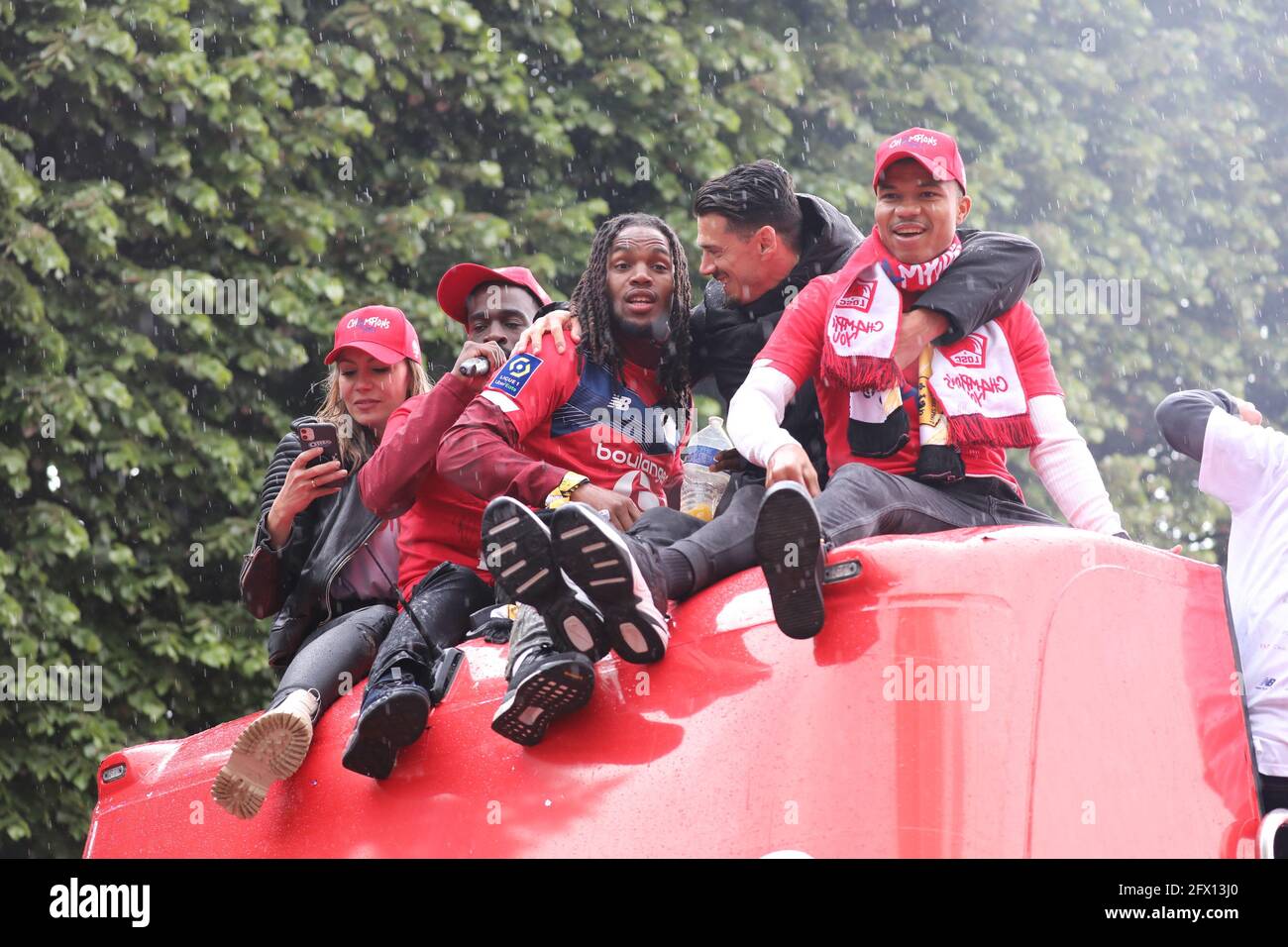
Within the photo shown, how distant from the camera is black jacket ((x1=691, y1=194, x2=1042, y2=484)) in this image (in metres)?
4.52

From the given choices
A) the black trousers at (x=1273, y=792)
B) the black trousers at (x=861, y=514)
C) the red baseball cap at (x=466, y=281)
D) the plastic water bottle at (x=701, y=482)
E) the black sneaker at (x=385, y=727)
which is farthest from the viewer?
the red baseball cap at (x=466, y=281)

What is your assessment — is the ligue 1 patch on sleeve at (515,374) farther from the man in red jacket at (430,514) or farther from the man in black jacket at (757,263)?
the man in black jacket at (757,263)

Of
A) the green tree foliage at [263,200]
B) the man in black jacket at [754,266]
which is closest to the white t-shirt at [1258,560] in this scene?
the man in black jacket at [754,266]

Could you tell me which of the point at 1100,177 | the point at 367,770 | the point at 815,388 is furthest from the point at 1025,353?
the point at 1100,177

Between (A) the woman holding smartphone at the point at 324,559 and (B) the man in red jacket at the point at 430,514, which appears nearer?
(A) the woman holding smartphone at the point at 324,559

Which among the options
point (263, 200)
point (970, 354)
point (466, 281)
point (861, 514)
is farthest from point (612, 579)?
point (263, 200)

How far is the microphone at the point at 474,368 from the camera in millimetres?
5270

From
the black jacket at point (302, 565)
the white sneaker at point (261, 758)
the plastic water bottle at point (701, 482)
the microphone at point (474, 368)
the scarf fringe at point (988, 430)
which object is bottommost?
the white sneaker at point (261, 758)

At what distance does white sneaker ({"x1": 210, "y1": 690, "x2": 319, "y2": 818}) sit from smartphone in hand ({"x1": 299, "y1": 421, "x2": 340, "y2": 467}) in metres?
0.96

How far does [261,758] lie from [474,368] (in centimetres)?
135

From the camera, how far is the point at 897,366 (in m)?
4.46

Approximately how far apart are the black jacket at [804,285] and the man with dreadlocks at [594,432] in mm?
112

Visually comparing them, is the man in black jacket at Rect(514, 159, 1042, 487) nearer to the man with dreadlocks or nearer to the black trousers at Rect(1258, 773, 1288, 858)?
the man with dreadlocks
